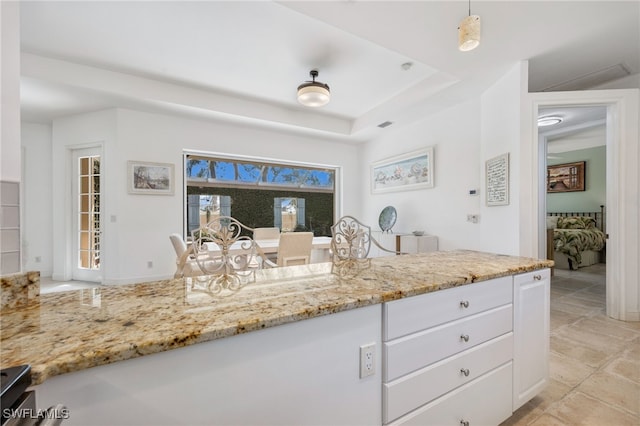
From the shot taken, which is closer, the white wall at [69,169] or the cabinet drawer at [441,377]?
the cabinet drawer at [441,377]

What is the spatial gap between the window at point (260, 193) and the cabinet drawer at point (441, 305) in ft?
14.1

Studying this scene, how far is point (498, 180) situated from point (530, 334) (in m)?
2.00

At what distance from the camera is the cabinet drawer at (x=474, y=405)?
1101mm

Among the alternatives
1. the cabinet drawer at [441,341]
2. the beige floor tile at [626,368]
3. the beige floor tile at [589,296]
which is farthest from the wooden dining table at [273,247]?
the beige floor tile at [589,296]

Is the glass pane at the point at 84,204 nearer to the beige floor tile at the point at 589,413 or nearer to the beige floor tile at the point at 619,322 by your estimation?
the beige floor tile at the point at 589,413

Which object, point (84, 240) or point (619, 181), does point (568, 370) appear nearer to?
point (619, 181)

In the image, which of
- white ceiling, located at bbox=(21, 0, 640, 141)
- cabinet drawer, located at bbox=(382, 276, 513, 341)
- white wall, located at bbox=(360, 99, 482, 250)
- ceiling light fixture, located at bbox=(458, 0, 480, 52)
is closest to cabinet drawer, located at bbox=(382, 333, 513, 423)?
cabinet drawer, located at bbox=(382, 276, 513, 341)

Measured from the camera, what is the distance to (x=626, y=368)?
6.27 ft

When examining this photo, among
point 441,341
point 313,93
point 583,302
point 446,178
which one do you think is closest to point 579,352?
point 583,302

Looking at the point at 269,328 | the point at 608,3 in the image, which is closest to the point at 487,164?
the point at 608,3

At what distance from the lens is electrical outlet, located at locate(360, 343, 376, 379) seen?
95 centimetres

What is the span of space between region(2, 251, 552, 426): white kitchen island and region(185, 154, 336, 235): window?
12.5ft

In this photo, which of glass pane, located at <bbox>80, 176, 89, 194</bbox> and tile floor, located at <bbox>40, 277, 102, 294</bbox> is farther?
glass pane, located at <bbox>80, 176, 89, 194</bbox>

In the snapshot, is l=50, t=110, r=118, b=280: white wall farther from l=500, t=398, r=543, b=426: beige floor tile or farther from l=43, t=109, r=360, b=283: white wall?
l=500, t=398, r=543, b=426: beige floor tile
